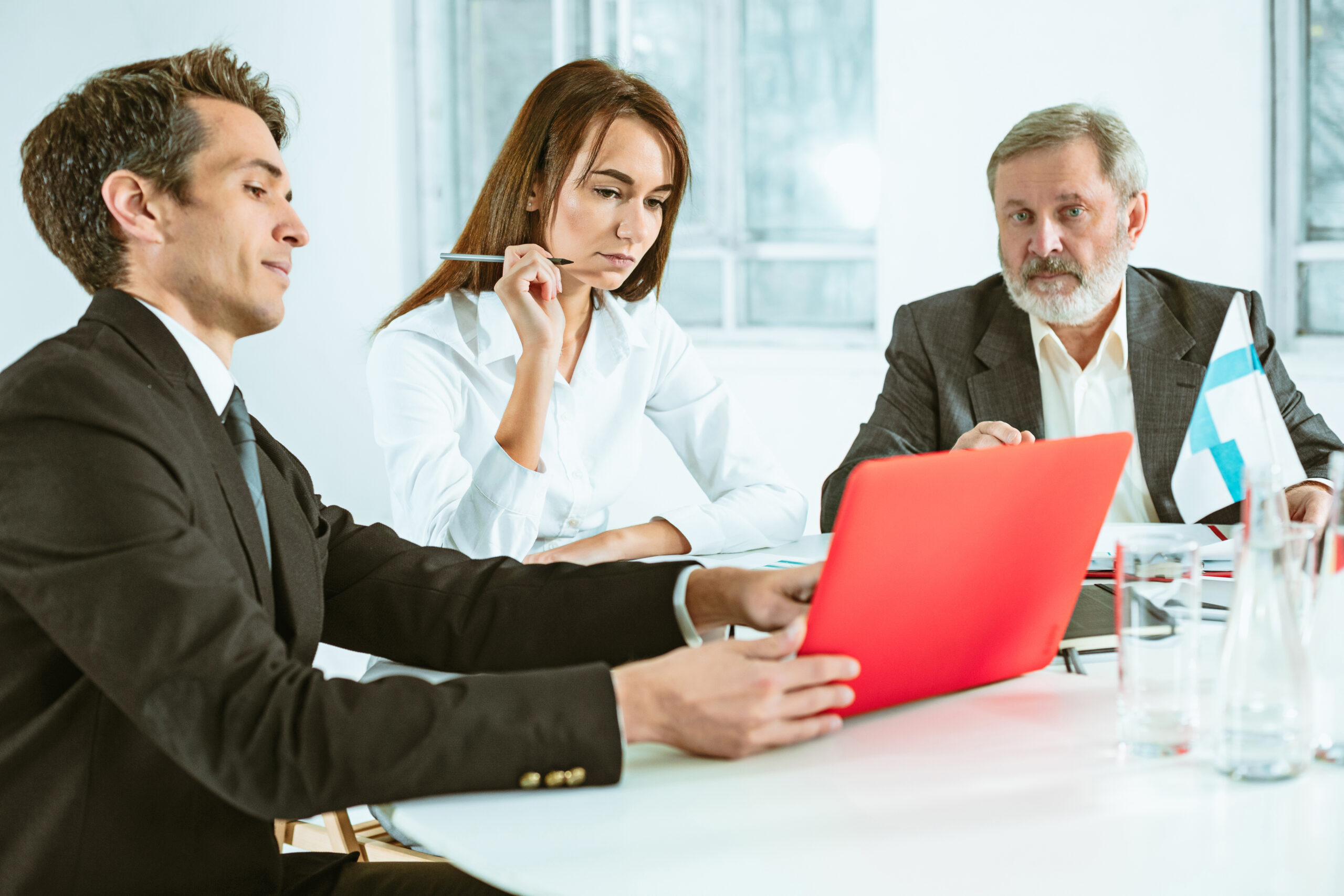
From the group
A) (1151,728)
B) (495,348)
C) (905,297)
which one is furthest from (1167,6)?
(1151,728)

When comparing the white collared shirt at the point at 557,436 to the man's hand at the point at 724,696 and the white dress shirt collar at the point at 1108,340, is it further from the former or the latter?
the man's hand at the point at 724,696

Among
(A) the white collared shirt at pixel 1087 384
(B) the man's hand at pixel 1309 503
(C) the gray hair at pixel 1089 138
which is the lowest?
(B) the man's hand at pixel 1309 503

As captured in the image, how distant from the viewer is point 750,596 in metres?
1.12

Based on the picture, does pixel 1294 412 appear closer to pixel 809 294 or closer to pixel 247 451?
pixel 247 451

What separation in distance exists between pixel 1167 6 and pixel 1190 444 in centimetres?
223

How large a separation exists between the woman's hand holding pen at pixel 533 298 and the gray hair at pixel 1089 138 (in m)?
0.94

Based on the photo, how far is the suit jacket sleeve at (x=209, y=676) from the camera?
0.84 m

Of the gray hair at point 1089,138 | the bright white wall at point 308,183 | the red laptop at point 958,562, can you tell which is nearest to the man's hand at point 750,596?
the red laptop at point 958,562

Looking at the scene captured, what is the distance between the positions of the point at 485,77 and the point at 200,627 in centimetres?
445

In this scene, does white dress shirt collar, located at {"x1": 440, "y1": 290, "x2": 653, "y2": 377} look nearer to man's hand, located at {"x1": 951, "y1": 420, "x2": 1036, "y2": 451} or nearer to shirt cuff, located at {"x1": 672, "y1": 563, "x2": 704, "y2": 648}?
man's hand, located at {"x1": 951, "y1": 420, "x2": 1036, "y2": 451}

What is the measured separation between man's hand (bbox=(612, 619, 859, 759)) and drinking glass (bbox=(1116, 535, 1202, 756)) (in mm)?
229

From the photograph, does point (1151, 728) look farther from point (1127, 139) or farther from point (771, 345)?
point (771, 345)

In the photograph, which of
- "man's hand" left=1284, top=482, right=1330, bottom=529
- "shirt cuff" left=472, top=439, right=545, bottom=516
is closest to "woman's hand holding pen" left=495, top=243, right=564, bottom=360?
"shirt cuff" left=472, top=439, right=545, bottom=516

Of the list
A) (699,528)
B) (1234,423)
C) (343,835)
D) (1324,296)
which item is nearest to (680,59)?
(1324,296)
